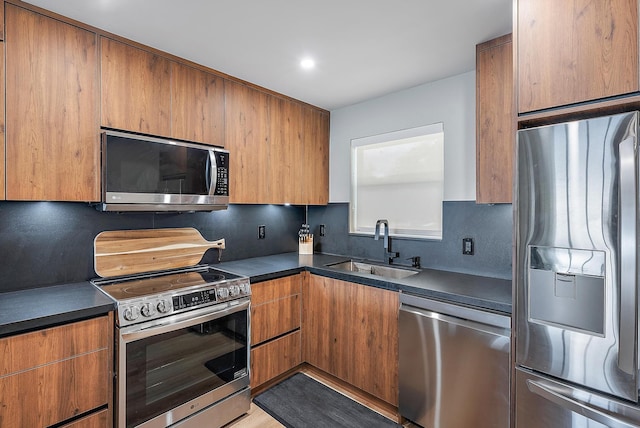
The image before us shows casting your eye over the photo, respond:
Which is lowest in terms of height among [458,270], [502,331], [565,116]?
[502,331]

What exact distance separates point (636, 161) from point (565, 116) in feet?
1.15

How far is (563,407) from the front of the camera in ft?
4.65

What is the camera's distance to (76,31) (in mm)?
1809

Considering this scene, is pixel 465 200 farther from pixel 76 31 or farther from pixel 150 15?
pixel 76 31

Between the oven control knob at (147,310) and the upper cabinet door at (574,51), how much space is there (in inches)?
85.2

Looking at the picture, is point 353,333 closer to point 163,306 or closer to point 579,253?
point 163,306

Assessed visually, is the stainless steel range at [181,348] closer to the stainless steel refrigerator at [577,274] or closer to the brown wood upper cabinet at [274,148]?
the brown wood upper cabinet at [274,148]

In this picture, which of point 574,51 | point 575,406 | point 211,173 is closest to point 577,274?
Result: point 575,406

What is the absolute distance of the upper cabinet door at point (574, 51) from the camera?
129cm

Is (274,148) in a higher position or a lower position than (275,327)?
higher

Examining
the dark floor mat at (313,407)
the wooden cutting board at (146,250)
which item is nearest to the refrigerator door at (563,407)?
the dark floor mat at (313,407)

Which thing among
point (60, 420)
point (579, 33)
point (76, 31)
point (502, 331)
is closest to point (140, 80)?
point (76, 31)

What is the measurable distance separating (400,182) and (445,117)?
0.66m

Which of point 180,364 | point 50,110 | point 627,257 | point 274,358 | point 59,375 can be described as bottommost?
point 274,358
